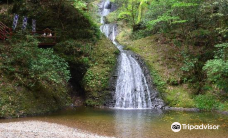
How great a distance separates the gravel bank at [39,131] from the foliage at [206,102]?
9209mm

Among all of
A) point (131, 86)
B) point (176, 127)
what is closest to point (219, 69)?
point (176, 127)

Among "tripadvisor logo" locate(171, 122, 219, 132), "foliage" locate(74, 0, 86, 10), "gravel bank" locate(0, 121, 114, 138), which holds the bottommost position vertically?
"tripadvisor logo" locate(171, 122, 219, 132)

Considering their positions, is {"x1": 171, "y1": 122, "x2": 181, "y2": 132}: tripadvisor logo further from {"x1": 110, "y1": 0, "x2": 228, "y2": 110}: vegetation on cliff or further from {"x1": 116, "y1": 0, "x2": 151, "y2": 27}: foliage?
{"x1": 116, "y1": 0, "x2": 151, "y2": 27}: foliage

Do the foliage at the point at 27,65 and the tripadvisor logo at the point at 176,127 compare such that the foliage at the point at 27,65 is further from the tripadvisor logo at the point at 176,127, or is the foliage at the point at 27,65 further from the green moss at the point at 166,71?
the green moss at the point at 166,71

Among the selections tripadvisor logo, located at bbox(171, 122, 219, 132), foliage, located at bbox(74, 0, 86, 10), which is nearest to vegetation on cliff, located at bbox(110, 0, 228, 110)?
tripadvisor logo, located at bbox(171, 122, 219, 132)

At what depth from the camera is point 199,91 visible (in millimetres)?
A: 15359

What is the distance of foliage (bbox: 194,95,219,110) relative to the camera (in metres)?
13.8

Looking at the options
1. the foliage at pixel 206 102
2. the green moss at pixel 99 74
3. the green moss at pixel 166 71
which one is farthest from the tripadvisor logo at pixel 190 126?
the green moss at pixel 99 74

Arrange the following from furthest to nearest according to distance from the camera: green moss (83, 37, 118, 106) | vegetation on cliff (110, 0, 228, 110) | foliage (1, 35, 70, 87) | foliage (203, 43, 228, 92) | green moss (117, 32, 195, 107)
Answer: green moss (83, 37, 118, 106), green moss (117, 32, 195, 107), vegetation on cliff (110, 0, 228, 110), foliage (203, 43, 228, 92), foliage (1, 35, 70, 87)

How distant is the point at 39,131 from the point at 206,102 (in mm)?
11122

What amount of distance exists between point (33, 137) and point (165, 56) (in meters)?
14.4

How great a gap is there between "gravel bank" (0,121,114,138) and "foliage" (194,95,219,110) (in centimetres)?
921

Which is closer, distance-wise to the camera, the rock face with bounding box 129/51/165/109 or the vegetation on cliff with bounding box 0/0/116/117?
the vegetation on cliff with bounding box 0/0/116/117

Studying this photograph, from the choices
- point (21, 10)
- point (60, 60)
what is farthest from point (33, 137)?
point (21, 10)
